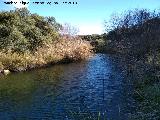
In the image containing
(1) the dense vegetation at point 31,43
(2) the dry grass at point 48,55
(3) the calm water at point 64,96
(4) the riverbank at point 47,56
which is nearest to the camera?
(3) the calm water at point 64,96

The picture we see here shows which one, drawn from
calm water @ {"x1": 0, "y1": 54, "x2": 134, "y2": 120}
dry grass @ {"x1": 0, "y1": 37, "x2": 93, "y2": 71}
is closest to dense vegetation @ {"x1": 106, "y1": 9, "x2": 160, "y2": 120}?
calm water @ {"x1": 0, "y1": 54, "x2": 134, "y2": 120}

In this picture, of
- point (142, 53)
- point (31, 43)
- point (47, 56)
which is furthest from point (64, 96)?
point (31, 43)

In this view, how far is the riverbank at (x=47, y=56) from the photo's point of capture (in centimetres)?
3019

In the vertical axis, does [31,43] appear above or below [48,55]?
above

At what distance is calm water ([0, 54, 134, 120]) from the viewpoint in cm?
1534

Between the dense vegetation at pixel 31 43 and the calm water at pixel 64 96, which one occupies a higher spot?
the dense vegetation at pixel 31 43

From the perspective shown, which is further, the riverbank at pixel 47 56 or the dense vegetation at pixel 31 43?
the dense vegetation at pixel 31 43

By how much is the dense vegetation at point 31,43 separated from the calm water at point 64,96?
2.33 metres

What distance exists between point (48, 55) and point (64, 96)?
15.9 meters

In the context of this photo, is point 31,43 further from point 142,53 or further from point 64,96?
point 64,96

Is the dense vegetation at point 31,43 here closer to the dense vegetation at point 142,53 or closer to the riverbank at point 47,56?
the riverbank at point 47,56

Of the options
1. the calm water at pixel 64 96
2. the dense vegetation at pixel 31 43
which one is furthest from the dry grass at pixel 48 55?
the calm water at pixel 64 96

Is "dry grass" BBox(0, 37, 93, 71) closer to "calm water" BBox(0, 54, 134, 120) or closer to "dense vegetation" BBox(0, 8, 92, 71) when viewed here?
"dense vegetation" BBox(0, 8, 92, 71)

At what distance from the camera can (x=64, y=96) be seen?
1942cm
